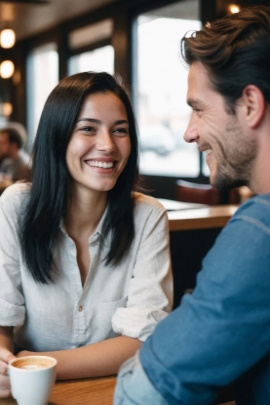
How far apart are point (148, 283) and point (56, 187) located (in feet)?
1.12

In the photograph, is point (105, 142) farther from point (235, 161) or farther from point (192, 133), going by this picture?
point (235, 161)

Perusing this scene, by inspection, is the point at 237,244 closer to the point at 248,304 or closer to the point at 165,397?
the point at 248,304

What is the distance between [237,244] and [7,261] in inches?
32.3

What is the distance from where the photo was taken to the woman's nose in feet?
4.91

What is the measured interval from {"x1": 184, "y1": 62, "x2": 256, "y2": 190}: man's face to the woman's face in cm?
56

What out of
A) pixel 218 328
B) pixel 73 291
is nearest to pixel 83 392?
pixel 73 291

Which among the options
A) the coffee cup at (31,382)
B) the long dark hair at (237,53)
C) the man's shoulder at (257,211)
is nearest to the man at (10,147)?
the coffee cup at (31,382)

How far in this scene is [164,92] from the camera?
6.65m

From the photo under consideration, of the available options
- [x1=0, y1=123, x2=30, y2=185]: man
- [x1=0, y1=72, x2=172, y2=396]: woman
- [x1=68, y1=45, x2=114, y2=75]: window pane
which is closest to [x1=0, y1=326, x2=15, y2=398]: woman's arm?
[x1=0, y1=72, x2=172, y2=396]: woman

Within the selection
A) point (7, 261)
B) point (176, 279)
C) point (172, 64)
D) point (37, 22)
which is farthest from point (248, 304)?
point (37, 22)

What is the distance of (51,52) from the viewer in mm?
9242

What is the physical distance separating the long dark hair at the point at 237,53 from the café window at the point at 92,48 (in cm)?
659

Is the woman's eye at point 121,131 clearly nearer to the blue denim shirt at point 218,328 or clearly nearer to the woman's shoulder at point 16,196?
the woman's shoulder at point 16,196

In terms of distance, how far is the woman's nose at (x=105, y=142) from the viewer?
58.9 inches
